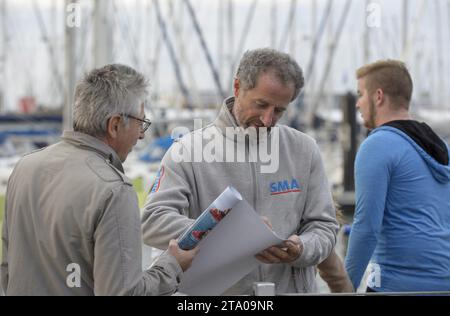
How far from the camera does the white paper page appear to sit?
8.15 feet

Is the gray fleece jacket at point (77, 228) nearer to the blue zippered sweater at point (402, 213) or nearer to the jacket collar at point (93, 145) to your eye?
the jacket collar at point (93, 145)

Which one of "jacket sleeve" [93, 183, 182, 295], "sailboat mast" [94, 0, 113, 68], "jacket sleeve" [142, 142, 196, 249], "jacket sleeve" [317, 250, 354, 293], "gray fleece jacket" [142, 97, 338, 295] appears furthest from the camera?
"sailboat mast" [94, 0, 113, 68]

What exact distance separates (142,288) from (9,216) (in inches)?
22.0

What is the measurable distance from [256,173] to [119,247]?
0.81 metres

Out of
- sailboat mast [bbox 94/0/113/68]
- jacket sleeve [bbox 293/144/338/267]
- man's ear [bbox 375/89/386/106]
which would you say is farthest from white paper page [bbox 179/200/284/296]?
sailboat mast [bbox 94/0/113/68]

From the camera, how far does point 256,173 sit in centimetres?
284

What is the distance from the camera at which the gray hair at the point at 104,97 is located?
7.75 ft

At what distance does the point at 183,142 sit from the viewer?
9.49ft

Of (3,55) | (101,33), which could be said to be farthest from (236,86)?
(3,55)

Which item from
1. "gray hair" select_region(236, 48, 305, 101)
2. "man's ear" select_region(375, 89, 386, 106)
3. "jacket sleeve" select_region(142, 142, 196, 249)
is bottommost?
"jacket sleeve" select_region(142, 142, 196, 249)

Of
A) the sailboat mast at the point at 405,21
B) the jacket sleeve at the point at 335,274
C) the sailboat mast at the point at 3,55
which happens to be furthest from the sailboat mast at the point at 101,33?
the sailboat mast at the point at 3,55

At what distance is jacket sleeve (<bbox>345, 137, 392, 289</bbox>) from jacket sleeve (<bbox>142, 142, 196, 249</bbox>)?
0.83 metres

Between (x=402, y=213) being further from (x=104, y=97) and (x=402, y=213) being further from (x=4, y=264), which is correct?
(x=4, y=264)

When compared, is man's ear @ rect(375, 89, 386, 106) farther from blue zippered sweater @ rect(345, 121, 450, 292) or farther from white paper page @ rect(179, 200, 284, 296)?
white paper page @ rect(179, 200, 284, 296)
